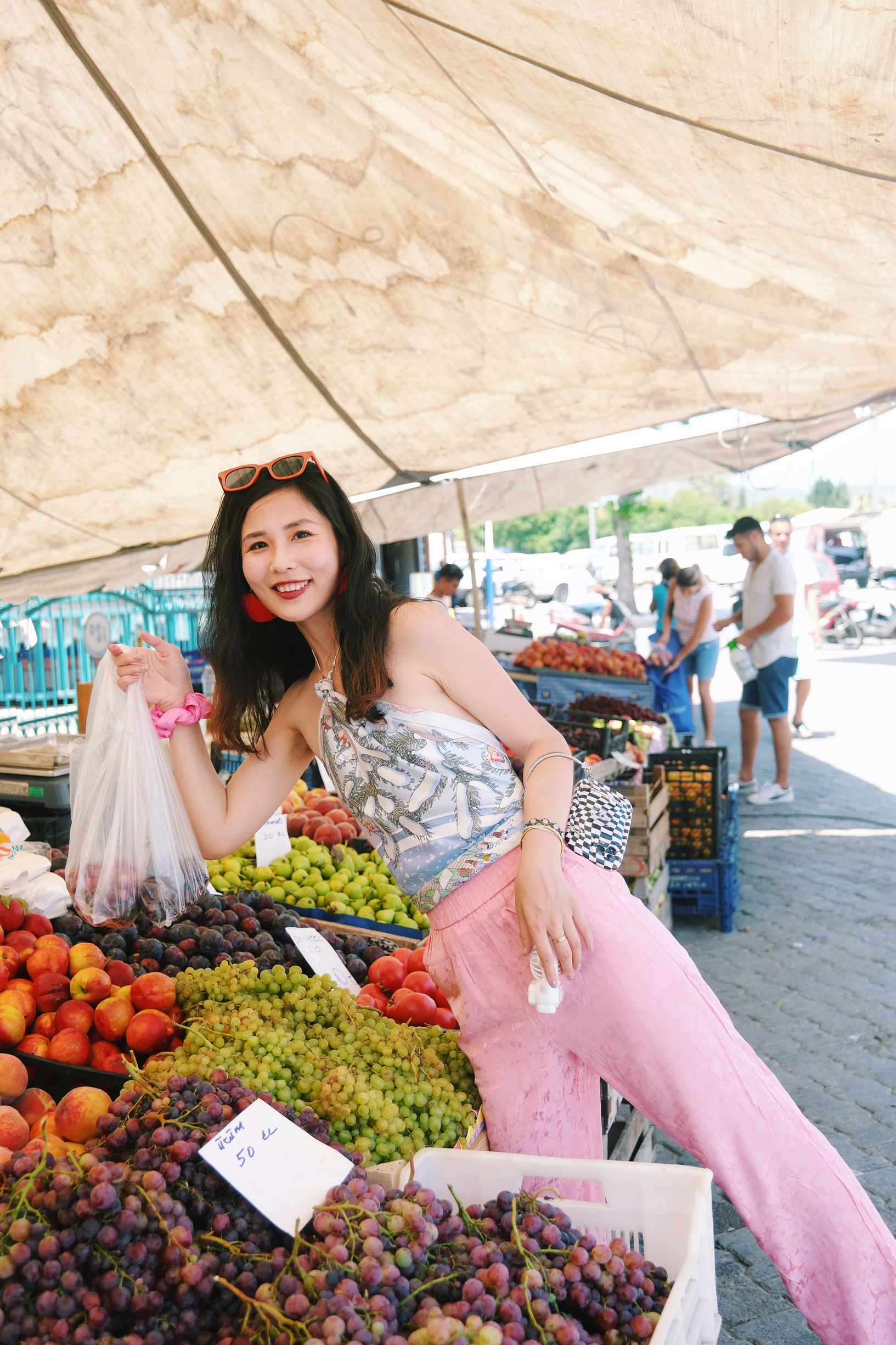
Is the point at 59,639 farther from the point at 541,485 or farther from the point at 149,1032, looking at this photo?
the point at 149,1032

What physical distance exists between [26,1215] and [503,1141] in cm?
87

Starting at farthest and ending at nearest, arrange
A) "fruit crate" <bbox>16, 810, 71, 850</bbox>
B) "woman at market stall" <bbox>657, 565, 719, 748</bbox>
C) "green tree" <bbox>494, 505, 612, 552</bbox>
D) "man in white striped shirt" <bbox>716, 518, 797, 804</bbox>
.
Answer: "green tree" <bbox>494, 505, 612, 552</bbox> → "woman at market stall" <bbox>657, 565, 719, 748</bbox> → "man in white striped shirt" <bbox>716, 518, 797, 804</bbox> → "fruit crate" <bbox>16, 810, 71, 850</bbox>

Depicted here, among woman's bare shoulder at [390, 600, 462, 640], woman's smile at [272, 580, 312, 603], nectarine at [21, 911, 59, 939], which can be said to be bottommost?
nectarine at [21, 911, 59, 939]

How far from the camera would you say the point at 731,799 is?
5.57 m

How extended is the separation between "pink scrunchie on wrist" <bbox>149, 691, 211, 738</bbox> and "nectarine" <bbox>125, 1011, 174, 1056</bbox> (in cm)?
59

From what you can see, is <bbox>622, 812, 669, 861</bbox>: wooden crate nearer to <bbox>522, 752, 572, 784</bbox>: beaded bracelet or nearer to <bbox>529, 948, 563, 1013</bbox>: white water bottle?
<bbox>522, 752, 572, 784</bbox>: beaded bracelet

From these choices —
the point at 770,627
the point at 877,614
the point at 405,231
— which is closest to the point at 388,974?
the point at 405,231

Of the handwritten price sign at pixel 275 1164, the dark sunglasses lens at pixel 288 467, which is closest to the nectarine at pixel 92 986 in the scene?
the handwritten price sign at pixel 275 1164

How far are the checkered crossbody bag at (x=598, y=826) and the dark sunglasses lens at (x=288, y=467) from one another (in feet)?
2.82

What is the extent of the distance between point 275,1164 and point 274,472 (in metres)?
1.25

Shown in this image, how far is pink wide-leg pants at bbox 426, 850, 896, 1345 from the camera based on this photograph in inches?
61.4

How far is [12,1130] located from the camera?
173 cm

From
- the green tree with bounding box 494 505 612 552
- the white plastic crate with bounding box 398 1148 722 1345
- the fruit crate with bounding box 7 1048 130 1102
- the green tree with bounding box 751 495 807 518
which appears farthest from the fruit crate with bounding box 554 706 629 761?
the green tree with bounding box 751 495 807 518

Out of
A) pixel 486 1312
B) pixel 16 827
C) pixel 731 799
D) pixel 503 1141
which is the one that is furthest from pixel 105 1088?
pixel 731 799
